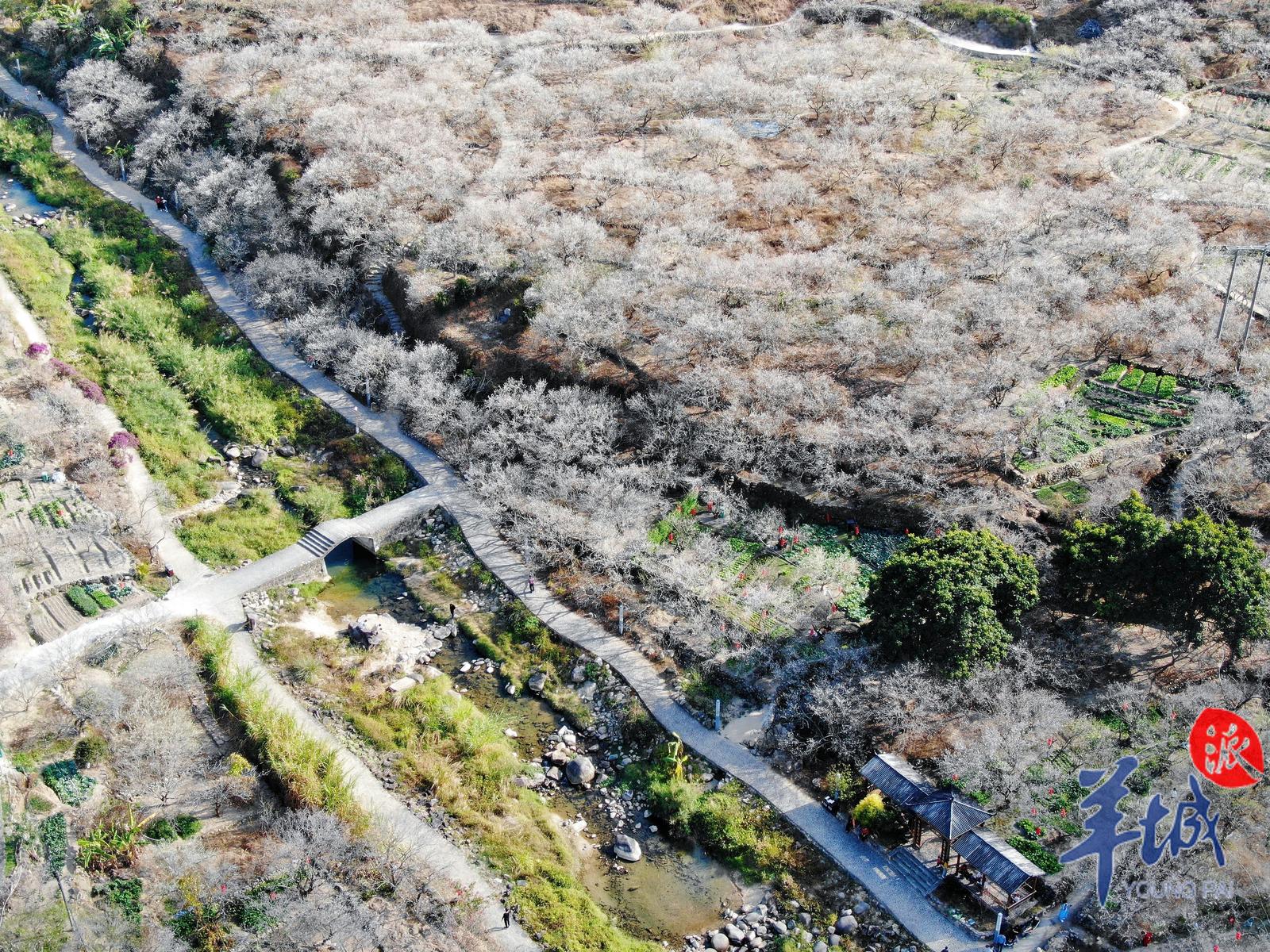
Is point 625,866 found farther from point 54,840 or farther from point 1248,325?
point 1248,325

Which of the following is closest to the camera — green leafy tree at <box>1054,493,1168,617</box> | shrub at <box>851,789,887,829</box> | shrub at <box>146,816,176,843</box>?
shrub at <box>146,816,176,843</box>

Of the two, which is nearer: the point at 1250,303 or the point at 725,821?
the point at 725,821

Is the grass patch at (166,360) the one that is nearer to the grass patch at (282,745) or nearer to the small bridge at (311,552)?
the small bridge at (311,552)

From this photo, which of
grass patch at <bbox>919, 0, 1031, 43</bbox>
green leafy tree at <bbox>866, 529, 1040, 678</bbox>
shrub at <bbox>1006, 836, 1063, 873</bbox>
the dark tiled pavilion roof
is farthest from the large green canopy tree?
grass patch at <bbox>919, 0, 1031, 43</bbox>

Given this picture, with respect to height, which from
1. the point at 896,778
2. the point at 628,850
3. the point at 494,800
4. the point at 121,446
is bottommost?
the point at 628,850

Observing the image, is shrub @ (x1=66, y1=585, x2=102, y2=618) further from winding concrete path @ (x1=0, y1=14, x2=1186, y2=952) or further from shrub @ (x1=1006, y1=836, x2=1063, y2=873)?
shrub @ (x1=1006, y1=836, x2=1063, y2=873)

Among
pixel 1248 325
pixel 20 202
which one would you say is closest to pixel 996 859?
pixel 1248 325
